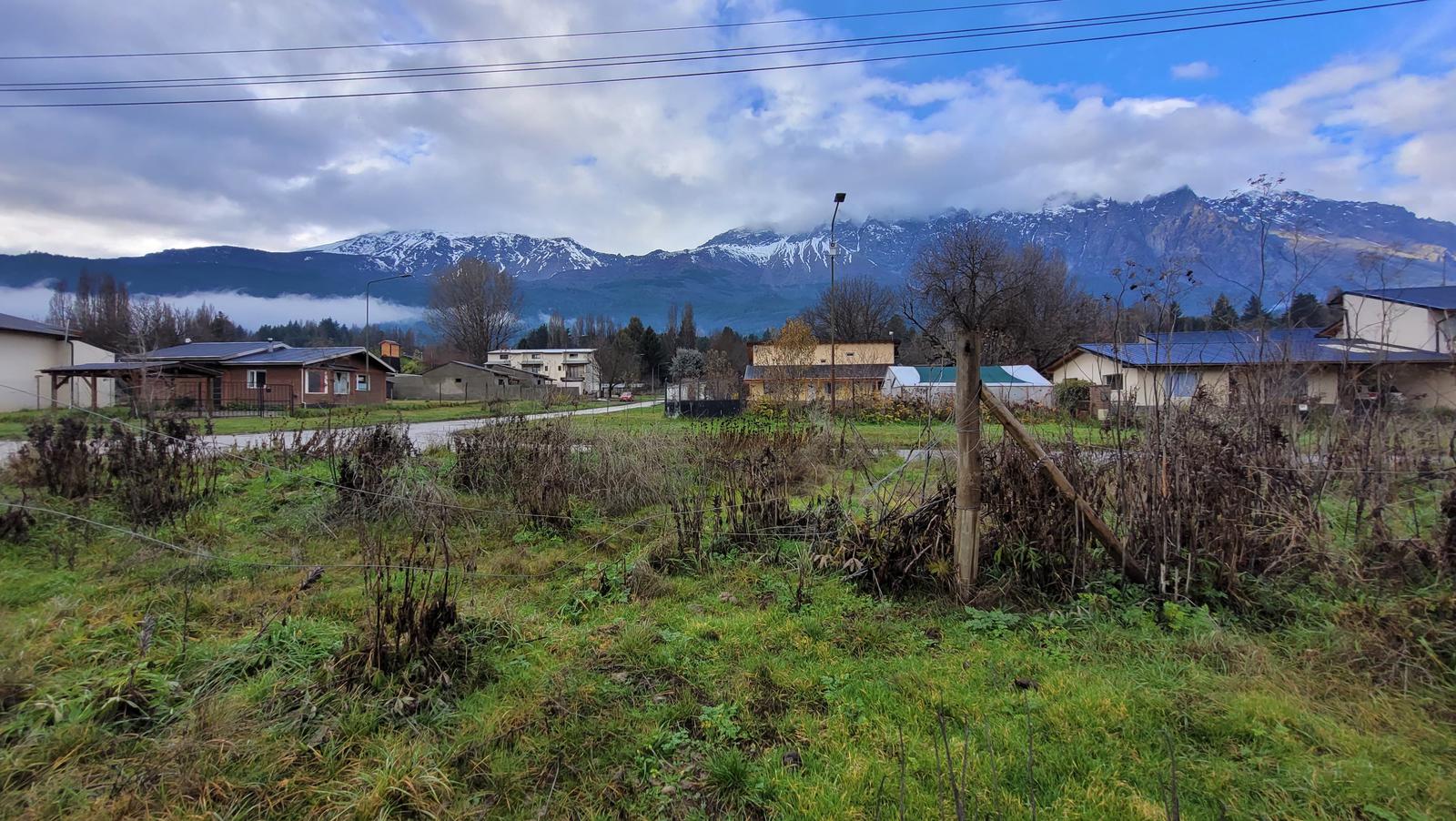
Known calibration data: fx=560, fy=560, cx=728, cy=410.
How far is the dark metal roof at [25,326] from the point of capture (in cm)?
2659

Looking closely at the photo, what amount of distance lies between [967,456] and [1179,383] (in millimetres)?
2197

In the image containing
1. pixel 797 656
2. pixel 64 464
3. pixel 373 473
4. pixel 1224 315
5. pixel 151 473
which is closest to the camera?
pixel 797 656

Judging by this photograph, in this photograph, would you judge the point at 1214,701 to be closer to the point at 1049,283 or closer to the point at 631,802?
the point at 631,802

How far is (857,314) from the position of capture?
5316 centimetres

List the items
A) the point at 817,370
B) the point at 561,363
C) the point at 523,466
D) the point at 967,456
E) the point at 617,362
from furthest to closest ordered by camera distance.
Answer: the point at 561,363
the point at 617,362
the point at 817,370
the point at 523,466
the point at 967,456

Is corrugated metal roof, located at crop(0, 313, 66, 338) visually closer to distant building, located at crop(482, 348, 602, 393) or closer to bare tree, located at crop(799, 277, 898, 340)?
distant building, located at crop(482, 348, 602, 393)

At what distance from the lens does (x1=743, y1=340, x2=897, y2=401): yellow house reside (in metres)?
23.8

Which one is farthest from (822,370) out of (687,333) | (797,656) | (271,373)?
(687,333)

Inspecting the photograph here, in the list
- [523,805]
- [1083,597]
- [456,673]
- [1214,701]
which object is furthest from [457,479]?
[1214,701]

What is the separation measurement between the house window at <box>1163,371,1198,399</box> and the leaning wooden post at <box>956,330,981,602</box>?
138cm

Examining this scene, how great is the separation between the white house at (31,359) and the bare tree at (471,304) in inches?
1386

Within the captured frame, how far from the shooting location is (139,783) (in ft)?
6.84

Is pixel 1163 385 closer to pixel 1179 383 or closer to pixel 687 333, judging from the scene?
pixel 1179 383

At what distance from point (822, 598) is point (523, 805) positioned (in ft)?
8.19
